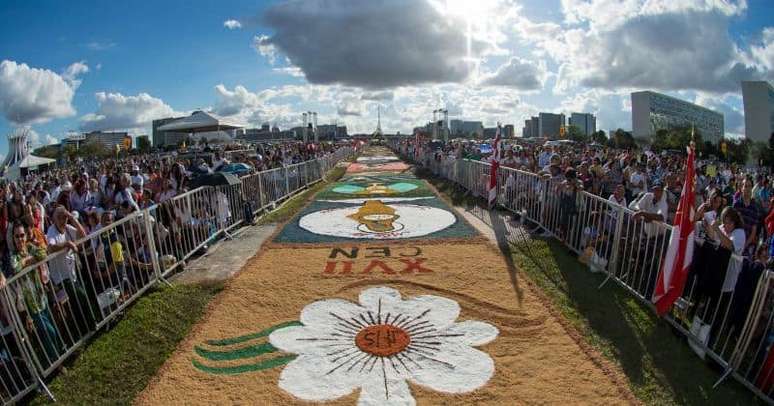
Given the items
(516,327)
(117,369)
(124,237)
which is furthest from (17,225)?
(516,327)

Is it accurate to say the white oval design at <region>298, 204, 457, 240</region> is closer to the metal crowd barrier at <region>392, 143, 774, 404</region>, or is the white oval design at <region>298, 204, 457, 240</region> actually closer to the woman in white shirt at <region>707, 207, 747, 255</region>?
the metal crowd barrier at <region>392, 143, 774, 404</region>

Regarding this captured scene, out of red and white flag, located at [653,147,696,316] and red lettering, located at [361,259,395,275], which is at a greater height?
red and white flag, located at [653,147,696,316]

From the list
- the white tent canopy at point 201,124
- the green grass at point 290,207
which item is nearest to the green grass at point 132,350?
the green grass at point 290,207

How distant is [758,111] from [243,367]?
95315 millimetres

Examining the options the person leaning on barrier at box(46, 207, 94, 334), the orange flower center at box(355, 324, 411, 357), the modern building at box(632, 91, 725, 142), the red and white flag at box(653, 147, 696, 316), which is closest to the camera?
the orange flower center at box(355, 324, 411, 357)

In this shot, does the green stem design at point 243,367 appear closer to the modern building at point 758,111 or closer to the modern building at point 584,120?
the modern building at point 758,111

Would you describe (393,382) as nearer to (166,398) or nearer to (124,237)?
(166,398)

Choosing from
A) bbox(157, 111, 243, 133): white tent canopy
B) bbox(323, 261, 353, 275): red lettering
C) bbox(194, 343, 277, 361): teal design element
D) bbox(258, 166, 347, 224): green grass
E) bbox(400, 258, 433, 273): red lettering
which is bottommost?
bbox(194, 343, 277, 361): teal design element

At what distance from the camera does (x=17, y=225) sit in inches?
240

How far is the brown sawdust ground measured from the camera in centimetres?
Answer: 450

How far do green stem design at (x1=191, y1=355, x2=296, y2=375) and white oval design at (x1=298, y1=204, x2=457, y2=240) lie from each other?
5525 mm

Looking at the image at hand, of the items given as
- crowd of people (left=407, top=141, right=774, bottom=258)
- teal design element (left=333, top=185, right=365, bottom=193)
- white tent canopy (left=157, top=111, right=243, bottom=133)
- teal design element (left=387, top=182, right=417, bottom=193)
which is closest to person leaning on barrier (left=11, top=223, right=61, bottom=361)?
crowd of people (left=407, top=141, right=774, bottom=258)

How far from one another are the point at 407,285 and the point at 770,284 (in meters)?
4.38

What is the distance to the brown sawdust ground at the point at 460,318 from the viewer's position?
14.8 feet
